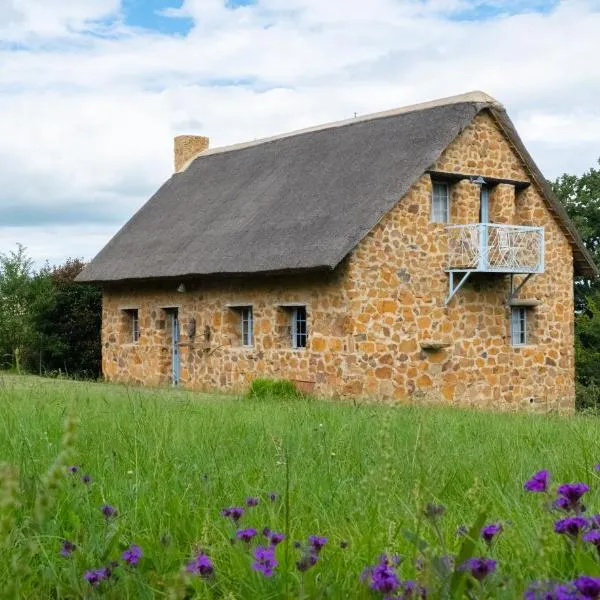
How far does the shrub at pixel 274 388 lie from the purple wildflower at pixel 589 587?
13.7 metres

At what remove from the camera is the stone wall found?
16.1m

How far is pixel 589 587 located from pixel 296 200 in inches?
639

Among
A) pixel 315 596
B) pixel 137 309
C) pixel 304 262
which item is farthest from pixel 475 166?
pixel 315 596

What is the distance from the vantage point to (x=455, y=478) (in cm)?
476

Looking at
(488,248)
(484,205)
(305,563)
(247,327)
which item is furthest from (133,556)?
(484,205)

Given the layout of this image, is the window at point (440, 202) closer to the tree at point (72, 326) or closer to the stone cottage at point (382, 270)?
the stone cottage at point (382, 270)

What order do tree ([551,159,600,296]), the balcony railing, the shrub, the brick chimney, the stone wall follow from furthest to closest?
tree ([551,159,600,296])
the brick chimney
the balcony railing
the stone wall
the shrub

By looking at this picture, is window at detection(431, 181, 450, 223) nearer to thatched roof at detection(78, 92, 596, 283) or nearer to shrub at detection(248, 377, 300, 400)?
thatched roof at detection(78, 92, 596, 283)

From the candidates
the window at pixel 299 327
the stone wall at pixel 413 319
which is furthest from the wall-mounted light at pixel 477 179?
the window at pixel 299 327

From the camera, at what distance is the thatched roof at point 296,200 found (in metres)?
16.2

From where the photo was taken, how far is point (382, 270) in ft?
53.5

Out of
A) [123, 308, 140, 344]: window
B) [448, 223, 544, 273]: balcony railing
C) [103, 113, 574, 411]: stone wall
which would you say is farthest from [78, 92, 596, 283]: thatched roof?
[448, 223, 544, 273]: balcony railing

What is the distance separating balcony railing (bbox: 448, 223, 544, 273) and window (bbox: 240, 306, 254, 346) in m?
3.94

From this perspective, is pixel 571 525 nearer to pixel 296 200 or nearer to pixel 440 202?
pixel 440 202
